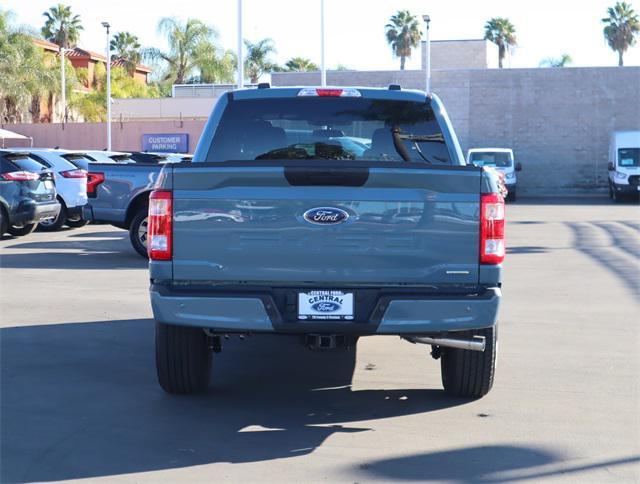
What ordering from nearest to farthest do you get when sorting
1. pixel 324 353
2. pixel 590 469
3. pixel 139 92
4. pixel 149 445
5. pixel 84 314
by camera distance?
pixel 590 469 → pixel 149 445 → pixel 324 353 → pixel 84 314 → pixel 139 92

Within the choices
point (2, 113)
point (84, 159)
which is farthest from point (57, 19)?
point (84, 159)

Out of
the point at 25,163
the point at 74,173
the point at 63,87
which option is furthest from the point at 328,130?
the point at 63,87

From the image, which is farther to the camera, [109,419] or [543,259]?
[543,259]

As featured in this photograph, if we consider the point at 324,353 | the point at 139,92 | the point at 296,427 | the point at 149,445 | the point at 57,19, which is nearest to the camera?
the point at 149,445

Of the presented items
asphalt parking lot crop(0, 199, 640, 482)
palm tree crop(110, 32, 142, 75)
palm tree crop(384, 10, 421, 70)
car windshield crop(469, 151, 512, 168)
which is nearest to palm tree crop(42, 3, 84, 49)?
palm tree crop(110, 32, 142, 75)

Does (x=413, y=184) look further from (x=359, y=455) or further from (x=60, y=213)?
(x=60, y=213)

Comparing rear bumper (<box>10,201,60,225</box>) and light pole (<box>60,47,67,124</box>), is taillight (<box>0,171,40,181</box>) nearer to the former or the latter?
rear bumper (<box>10,201,60,225</box>)

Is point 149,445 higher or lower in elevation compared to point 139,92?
lower

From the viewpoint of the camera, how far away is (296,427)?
631 cm

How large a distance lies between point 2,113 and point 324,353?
49633mm

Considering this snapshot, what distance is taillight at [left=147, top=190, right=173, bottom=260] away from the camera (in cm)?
612

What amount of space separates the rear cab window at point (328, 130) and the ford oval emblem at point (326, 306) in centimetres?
163

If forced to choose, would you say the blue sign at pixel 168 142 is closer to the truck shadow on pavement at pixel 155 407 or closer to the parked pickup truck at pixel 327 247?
the truck shadow on pavement at pixel 155 407

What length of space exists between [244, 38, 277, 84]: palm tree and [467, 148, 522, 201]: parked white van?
28.4 meters
